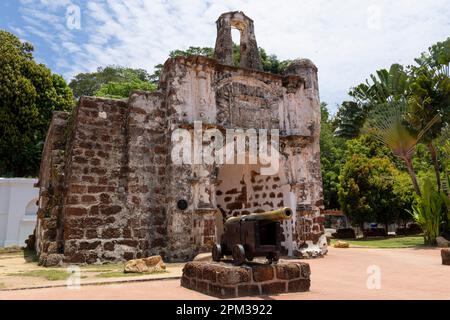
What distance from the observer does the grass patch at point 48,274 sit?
6182 mm

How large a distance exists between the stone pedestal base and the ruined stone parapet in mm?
7326

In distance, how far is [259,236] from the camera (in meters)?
4.99

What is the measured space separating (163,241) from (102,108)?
340 cm

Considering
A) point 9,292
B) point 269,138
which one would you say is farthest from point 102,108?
point 9,292

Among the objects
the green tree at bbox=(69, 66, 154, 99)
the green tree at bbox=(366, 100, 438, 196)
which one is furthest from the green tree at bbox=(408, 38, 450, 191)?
the green tree at bbox=(69, 66, 154, 99)

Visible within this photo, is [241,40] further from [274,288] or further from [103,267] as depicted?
[274,288]

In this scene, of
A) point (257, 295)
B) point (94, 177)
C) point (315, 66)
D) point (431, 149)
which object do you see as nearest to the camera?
point (257, 295)

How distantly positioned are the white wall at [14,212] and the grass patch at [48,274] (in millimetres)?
10963

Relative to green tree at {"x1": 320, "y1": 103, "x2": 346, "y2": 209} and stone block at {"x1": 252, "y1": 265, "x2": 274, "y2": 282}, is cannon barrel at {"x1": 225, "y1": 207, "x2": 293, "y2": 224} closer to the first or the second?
stone block at {"x1": 252, "y1": 265, "x2": 274, "y2": 282}

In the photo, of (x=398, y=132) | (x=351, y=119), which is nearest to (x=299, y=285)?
(x=398, y=132)

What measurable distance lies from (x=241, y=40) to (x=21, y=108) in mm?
14875
